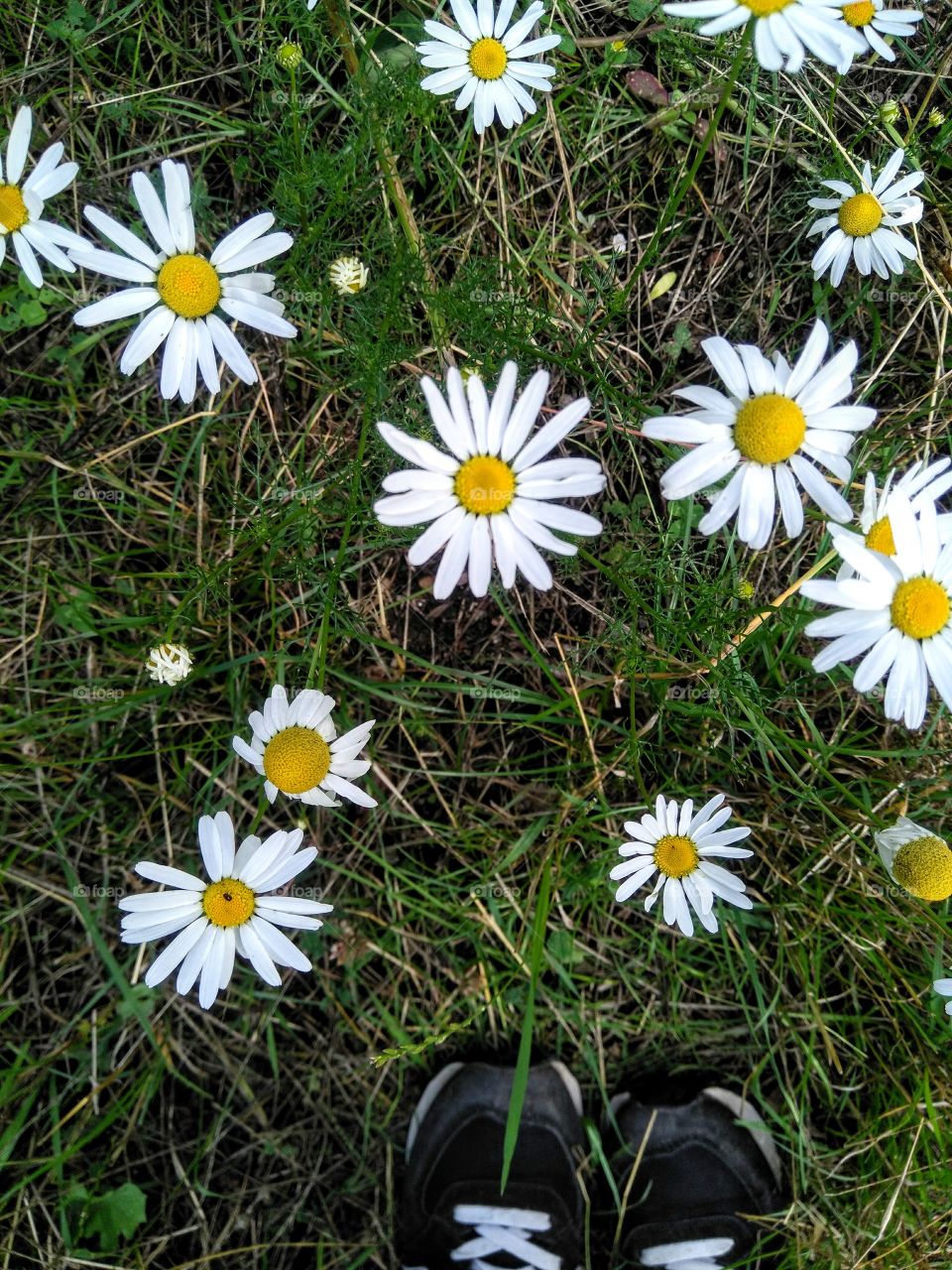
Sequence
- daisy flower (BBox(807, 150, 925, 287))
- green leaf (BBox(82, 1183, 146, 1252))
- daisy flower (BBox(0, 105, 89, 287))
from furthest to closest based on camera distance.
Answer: green leaf (BBox(82, 1183, 146, 1252)), daisy flower (BBox(807, 150, 925, 287)), daisy flower (BBox(0, 105, 89, 287))

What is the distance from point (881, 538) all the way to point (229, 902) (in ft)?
4.51

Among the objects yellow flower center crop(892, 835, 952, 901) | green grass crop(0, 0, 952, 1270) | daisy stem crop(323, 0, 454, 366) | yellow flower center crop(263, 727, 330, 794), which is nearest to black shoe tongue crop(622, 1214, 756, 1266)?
green grass crop(0, 0, 952, 1270)

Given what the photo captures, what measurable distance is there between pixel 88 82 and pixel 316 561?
129 centimetres

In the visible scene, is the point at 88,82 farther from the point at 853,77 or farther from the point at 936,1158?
the point at 936,1158

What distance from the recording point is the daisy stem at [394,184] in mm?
1849

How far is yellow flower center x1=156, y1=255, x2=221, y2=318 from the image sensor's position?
1.64 m

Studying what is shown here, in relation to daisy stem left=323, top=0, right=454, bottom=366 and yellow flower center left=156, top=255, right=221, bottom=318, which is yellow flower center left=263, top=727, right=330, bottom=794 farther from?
daisy stem left=323, top=0, right=454, bottom=366

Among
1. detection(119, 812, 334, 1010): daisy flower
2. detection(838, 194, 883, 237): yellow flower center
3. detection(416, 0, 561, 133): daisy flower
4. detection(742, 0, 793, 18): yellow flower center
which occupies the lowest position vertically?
detection(119, 812, 334, 1010): daisy flower

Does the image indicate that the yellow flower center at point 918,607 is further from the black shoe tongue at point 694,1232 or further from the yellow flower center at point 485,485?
the black shoe tongue at point 694,1232

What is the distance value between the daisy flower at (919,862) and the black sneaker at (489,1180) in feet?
3.54

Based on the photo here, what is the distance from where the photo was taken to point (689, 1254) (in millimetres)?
2416

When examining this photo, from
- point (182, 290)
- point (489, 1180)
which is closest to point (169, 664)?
point (182, 290)

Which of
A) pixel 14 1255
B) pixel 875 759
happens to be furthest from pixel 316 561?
pixel 14 1255

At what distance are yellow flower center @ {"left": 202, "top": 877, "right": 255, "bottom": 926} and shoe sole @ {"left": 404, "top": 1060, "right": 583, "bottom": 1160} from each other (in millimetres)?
927
